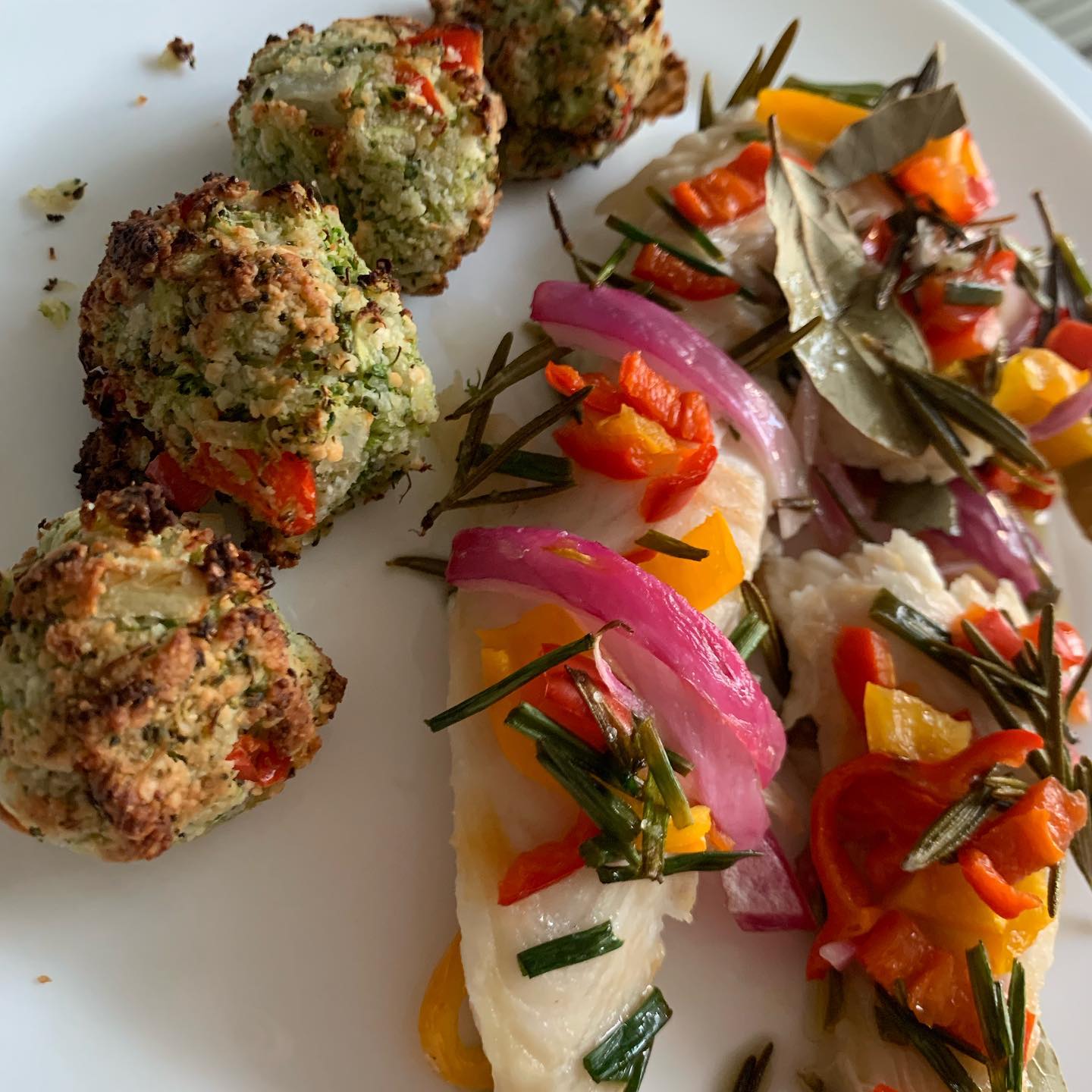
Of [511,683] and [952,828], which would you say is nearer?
[511,683]

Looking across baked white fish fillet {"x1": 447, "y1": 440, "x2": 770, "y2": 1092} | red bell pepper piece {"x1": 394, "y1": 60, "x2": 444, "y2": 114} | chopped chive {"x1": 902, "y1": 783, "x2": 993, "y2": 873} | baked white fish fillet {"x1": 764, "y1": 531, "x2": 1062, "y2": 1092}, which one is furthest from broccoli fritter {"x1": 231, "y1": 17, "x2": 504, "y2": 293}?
chopped chive {"x1": 902, "y1": 783, "x2": 993, "y2": 873}

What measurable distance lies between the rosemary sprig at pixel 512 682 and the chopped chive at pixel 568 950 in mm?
405

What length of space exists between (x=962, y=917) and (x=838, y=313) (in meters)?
1.28

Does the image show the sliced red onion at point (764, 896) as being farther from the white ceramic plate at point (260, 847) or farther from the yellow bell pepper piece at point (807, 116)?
the yellow bell pepper piece at point (807, 116)

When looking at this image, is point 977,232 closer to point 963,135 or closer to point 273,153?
point 963,135

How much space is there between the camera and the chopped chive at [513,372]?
1937 mm

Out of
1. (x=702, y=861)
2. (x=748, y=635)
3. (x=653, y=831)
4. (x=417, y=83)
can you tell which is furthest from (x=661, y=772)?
(x=417, y=83)

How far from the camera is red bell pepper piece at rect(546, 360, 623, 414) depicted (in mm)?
1879

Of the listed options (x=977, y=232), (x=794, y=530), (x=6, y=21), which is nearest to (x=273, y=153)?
(x=6, y=21)

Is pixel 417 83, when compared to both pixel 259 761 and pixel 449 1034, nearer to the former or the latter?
pixel 259 761

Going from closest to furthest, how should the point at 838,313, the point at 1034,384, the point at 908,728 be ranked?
the point at 908,728 → the point at 838,313 → the point at 1034,384

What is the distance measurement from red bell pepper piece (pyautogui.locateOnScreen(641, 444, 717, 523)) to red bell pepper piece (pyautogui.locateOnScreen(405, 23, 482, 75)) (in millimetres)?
868

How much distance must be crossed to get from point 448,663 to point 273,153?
101 centimetres

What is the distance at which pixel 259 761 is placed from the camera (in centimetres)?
154
